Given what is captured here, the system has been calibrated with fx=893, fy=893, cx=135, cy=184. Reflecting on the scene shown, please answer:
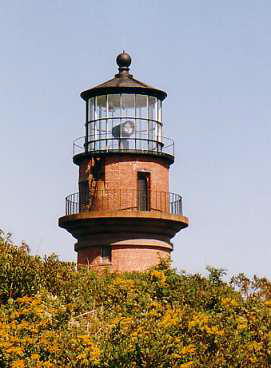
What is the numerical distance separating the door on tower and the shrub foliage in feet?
26.7

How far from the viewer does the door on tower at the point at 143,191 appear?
39487 mm

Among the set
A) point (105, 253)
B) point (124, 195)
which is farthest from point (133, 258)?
point (124, 195)

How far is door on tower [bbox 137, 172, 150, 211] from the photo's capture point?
39487mm

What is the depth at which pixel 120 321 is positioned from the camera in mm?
20797

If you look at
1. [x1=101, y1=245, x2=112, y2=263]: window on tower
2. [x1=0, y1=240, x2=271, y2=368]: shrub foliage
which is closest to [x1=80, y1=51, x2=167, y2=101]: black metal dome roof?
[x1=101, y1=245, x2=112, y2=263]: window on tower

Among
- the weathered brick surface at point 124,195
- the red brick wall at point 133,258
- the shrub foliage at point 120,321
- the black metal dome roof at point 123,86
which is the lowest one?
the shrub foliage at point 120,321

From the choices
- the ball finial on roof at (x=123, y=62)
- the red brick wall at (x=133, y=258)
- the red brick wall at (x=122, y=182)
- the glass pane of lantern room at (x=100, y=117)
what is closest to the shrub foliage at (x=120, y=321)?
the red brick wall at (x=133, y=258)

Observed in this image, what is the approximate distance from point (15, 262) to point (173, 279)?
667 centimetres

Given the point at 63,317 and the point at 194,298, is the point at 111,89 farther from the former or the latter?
the point at 63,317

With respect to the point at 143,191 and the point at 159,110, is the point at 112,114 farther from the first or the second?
the point at 143,191

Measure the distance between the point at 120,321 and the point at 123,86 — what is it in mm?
20704

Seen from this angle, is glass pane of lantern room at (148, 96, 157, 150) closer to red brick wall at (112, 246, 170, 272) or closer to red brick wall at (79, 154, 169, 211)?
red brick wall at (79, 154, 169, 211)

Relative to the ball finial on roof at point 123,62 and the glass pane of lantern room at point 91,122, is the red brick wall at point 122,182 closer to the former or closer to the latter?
the glass pane of lantern room at point 91,122

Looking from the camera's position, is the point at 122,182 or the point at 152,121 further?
the point at 152,121
